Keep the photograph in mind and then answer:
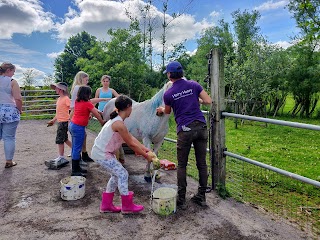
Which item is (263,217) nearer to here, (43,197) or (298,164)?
(43,197)

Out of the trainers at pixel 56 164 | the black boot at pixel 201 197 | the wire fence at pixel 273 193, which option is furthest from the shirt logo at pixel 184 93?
the trainers at pixel 56 164

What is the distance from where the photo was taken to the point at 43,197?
3480 mm

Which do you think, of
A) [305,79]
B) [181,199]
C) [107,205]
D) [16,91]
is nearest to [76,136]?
[107,205]

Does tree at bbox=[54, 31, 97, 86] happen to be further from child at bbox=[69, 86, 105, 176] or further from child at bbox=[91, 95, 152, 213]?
child at bbox=[91, 95, 152, 213]

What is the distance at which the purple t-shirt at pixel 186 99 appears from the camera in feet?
9.91

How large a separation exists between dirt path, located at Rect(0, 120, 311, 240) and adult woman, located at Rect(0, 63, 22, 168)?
85 cm

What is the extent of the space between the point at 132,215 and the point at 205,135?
125 cm

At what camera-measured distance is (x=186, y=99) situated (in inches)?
119

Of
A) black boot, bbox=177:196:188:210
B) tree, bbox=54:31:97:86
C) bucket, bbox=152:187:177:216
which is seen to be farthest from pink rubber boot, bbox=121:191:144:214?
tree, bbox=54:31:97:86

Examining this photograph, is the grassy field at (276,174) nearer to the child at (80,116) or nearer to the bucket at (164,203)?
the bucket at (164,203)

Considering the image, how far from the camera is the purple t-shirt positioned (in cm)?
302

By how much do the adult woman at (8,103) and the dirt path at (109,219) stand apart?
85cm

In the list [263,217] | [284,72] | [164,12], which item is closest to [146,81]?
[164,12]

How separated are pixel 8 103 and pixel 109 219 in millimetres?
2897
